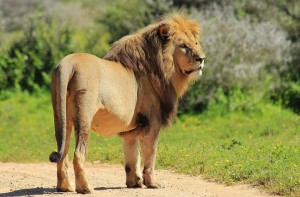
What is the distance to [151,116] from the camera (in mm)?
10141

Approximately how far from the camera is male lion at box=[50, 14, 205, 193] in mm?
9062

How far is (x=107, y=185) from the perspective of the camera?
10430 mm

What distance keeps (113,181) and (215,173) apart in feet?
4.46

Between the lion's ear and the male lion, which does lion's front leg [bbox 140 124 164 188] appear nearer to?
the male lion

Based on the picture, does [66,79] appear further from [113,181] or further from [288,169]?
[288,169]

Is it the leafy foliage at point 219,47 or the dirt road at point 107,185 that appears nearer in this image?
the dirt road at point 107,185

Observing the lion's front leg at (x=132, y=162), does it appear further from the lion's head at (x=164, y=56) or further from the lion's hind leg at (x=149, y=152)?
the lion's head at (x=164, y=56)

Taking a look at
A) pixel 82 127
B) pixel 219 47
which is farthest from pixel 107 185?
pixel 219 47

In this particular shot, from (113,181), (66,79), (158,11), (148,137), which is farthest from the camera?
(158,11)

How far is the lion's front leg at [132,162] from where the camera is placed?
401 inches

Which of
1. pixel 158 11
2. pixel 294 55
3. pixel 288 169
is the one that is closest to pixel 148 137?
pixel 288 169

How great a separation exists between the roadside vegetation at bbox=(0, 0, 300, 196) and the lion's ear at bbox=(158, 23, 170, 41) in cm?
200

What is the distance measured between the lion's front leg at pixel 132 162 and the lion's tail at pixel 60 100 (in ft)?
4.75

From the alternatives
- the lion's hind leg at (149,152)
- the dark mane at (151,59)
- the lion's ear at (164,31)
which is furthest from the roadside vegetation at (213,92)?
the lion's ear at (164,31)
